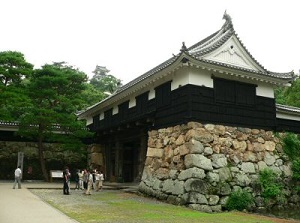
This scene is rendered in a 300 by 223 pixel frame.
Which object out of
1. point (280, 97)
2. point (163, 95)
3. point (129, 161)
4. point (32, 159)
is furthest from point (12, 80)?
point (280, 97)

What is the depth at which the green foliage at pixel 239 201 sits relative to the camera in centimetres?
1495

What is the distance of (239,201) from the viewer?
593 inches

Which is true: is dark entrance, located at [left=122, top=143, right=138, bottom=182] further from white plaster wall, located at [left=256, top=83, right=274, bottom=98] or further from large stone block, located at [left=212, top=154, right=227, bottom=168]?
white plaster wall, located at [left=256, top=83, right=274, bottom=98]

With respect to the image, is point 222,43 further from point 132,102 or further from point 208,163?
point 132,102

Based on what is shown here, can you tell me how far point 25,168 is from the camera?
85.8ft

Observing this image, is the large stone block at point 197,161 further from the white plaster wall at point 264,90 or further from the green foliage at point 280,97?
the green foliage at point 280,97

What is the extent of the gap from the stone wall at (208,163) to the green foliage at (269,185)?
290 mm

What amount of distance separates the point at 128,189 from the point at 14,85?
40.3ft

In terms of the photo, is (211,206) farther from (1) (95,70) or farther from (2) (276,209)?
(1) (95,70)

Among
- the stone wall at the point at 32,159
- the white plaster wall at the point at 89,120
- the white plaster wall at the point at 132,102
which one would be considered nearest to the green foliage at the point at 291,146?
the white plaster wall at the point at 132,102

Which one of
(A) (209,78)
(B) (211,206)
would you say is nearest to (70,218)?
(B) (211,206)

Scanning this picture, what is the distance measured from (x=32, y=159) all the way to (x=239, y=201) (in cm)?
1832

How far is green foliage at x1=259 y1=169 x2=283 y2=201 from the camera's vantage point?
16500mm

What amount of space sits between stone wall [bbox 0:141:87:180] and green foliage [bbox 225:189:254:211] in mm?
16422
